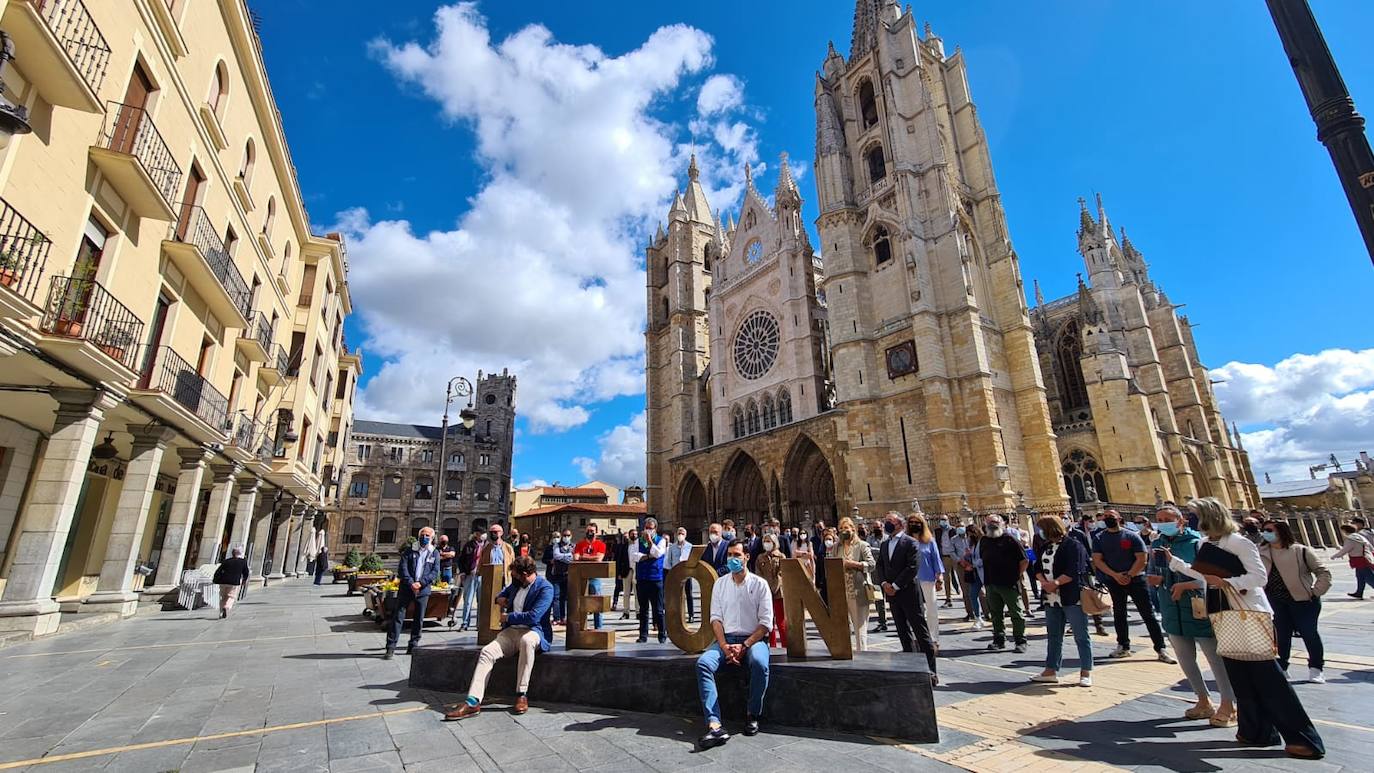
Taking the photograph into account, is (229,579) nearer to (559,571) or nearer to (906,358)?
(559,571)

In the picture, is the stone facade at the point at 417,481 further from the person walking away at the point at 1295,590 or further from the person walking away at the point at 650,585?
the person walking away at the point at 1295,590

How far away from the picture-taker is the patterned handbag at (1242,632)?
11.9 ft

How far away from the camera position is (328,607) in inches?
512

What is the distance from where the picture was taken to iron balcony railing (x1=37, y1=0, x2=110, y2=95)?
7004 mm

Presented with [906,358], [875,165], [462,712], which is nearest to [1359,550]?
A: [462,712]

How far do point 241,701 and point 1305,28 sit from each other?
9.77 metres

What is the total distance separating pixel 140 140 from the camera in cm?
880

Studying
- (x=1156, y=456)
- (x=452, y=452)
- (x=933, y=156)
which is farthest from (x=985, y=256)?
(x=452, y=452)

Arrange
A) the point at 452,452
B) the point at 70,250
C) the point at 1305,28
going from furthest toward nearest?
1. the point at 452,452
2. the point at 70,250
3. the point at 1305,28

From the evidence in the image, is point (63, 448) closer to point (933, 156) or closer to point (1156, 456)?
point (933, 156)

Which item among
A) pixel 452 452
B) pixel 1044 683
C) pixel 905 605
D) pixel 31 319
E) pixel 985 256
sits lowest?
pixel 1044 683

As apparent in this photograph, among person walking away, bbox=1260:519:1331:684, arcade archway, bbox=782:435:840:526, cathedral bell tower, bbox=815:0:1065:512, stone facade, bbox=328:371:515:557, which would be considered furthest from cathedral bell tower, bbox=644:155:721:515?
person walking away, bbox=1260:519:1331:684

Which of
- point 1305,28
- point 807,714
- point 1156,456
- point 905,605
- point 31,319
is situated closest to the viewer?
point 1305,28

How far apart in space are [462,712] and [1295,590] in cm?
781
